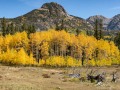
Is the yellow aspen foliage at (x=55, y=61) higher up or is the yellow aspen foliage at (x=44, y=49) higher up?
the yellow aspen foliage at (x=44, y=49)

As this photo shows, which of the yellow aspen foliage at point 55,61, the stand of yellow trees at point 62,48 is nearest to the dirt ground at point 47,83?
the yellow aspen foliage at point 55,61

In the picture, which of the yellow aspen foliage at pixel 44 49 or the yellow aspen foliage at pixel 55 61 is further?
the yellow aspen foliage at pixel 44 49

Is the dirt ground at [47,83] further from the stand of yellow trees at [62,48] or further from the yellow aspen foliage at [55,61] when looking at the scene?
the stand of yellow trees at [62,48]

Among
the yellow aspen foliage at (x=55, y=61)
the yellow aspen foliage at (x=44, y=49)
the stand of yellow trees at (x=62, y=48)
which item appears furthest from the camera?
the stand of yellow trees at (x=62, y=48)

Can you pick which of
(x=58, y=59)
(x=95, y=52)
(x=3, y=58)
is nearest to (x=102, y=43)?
(x=95, y=52)

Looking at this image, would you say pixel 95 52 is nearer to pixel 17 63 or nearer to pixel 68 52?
pixel 68 52

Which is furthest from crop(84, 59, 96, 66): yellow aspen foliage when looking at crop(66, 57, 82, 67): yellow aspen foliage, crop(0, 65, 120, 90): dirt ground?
crop(0, 65, 120, 90): dirt ground

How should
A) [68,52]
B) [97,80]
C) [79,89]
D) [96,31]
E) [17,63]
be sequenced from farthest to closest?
[96,31] → [68,52] → [17,63] → [97,80] → [79,89]

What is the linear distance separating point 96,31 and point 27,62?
173 ft

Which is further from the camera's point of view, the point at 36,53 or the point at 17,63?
the point at 36,53

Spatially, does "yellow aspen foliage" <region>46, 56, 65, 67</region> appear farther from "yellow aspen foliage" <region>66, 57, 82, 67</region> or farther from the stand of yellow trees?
"yellow aspen foliage" <region>66, 57, 82, 67</region>

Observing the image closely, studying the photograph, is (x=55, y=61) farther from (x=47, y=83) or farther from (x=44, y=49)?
(x=47, y=83)

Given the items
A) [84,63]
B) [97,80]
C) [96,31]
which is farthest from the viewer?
[96,31]

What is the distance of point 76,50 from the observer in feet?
465
